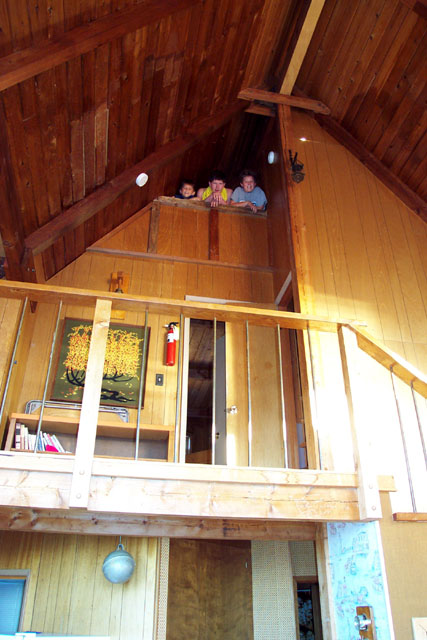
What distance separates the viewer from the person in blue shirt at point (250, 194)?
568 centimetres

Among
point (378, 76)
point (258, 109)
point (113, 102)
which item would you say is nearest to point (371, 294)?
point (378, 76)

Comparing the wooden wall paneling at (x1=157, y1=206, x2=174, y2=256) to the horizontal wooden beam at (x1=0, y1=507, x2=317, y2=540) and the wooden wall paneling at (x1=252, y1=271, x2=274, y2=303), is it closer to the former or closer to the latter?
the wooden wall paneling at (x1=252, y1=271, x2=274, y2=303)

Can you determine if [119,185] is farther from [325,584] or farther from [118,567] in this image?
[325,584]

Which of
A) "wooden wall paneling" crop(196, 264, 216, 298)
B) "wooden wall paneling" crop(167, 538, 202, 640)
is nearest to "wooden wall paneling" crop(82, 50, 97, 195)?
"wooden wall paneling" crop(196, 264, 216, 298)

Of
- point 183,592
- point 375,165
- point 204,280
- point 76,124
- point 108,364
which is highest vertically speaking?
point 375,165

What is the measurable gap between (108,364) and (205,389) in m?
3.21

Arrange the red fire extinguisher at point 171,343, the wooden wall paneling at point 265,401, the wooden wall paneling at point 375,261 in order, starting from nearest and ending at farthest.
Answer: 1. the wooden wall paneling at point 375,261
2. the wooden wall paneling at point 265,401
3. the red fire extinguisher at point 171,343

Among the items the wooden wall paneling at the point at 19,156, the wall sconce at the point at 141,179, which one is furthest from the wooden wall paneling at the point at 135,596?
the wall sconce at the point at 141,179

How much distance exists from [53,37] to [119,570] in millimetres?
3502

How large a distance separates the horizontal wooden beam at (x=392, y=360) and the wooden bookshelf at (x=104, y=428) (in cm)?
186

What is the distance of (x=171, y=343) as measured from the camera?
468cm

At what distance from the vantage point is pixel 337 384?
150 inches

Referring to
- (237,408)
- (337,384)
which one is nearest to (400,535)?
(337,384)

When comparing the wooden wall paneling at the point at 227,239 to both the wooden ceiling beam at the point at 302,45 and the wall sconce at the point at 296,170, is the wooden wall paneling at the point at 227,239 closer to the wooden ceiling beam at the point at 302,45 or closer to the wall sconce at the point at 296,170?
the wall sconce at the point at 296,170
